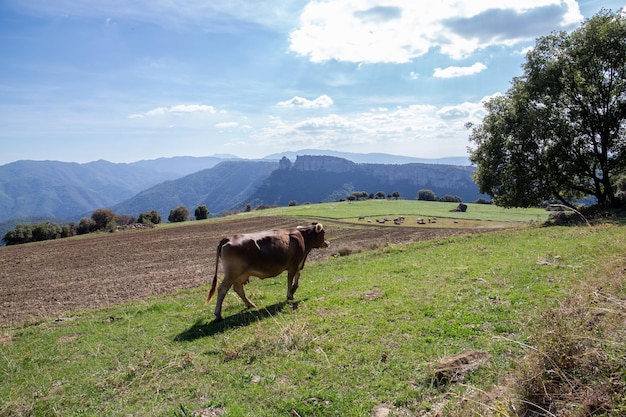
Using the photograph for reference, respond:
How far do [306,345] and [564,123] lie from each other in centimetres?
2786

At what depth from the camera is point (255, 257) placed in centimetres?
1112

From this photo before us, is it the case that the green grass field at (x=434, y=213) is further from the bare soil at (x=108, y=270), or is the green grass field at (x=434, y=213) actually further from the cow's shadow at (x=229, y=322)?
the cow's shadow at (x=229, y=322)

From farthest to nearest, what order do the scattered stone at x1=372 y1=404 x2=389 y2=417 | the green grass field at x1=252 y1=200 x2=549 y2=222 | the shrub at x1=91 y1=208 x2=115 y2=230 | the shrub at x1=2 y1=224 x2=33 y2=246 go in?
1. the shrub at x1=91 y1=208 x2=115 y2=230
2. the green grass field at x1=252 y1=200 x2=549 y2=222
3. the shrub at x1=2 y1=224 x2=33 y2=246
4. the scattered stone at x1=372 y1=404 x2=389 y2=417

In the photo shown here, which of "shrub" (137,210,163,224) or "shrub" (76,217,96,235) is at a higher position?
"shrub" (137,210,163,224)

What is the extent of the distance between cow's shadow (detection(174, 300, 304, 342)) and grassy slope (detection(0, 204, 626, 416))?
0.22 feet

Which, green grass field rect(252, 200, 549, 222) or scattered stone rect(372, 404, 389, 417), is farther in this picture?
green grass field rect(252, 200, 549, 222)

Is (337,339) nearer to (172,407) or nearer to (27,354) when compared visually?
(172,407)

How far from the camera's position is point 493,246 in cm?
1738

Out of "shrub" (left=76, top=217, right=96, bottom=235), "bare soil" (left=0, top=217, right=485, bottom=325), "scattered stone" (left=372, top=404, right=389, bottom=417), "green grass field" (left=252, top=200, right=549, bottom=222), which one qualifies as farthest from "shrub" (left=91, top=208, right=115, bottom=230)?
"scattered stone" (left=372, top=404, right=389, bottom=417)

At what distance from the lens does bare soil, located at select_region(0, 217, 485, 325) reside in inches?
742

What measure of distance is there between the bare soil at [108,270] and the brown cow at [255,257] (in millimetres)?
9695

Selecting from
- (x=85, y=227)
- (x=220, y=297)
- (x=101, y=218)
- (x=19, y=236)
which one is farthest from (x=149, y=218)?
(x=220, y=297)

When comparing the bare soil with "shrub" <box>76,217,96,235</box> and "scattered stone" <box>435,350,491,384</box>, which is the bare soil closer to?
"scattered stone" <box>435,350,491,384</box>

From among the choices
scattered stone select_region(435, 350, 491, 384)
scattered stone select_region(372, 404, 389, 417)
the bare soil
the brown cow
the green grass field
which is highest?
the brown cow
